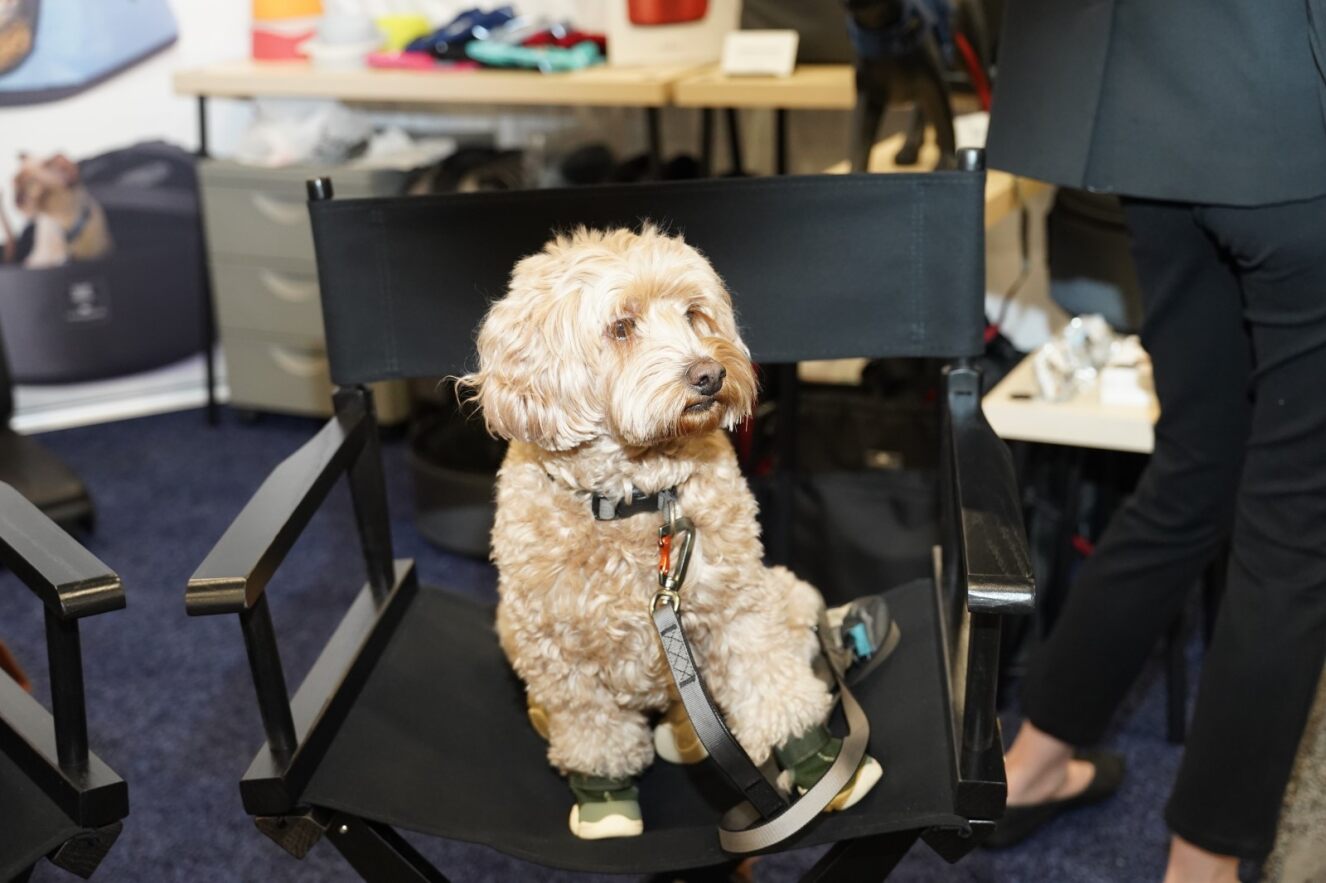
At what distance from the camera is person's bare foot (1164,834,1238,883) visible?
149cm

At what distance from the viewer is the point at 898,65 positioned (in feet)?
6.39

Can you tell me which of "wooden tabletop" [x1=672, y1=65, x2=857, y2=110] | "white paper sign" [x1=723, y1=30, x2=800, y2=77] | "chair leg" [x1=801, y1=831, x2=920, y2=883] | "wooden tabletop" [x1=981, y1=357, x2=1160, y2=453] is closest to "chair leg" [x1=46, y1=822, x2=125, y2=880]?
"chair leg" [x1=801, y1=831, x2=920, y2=883]

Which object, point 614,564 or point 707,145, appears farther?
point 707,145

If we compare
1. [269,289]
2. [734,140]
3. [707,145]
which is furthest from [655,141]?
[269,289]

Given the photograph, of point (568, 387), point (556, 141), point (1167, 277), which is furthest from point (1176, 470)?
point (556, 141)

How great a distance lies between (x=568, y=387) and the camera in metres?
1.08

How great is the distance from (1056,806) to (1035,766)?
98mm

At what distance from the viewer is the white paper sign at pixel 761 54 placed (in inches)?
95.9

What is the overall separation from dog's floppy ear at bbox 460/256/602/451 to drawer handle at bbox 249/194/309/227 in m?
2.02

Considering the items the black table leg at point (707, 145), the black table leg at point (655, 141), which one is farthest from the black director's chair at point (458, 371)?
the black table leg at point (707, 145)

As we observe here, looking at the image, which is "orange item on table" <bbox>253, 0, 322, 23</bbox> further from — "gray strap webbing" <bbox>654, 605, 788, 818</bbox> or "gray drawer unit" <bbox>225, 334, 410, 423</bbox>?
"gray strap webbing" <bbox>654, 605, 788, 818</bbox>

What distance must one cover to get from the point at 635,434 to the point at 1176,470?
742 mm

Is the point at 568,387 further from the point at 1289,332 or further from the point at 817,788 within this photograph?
the point at 1289,332

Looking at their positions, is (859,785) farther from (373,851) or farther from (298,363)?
(298,363)
